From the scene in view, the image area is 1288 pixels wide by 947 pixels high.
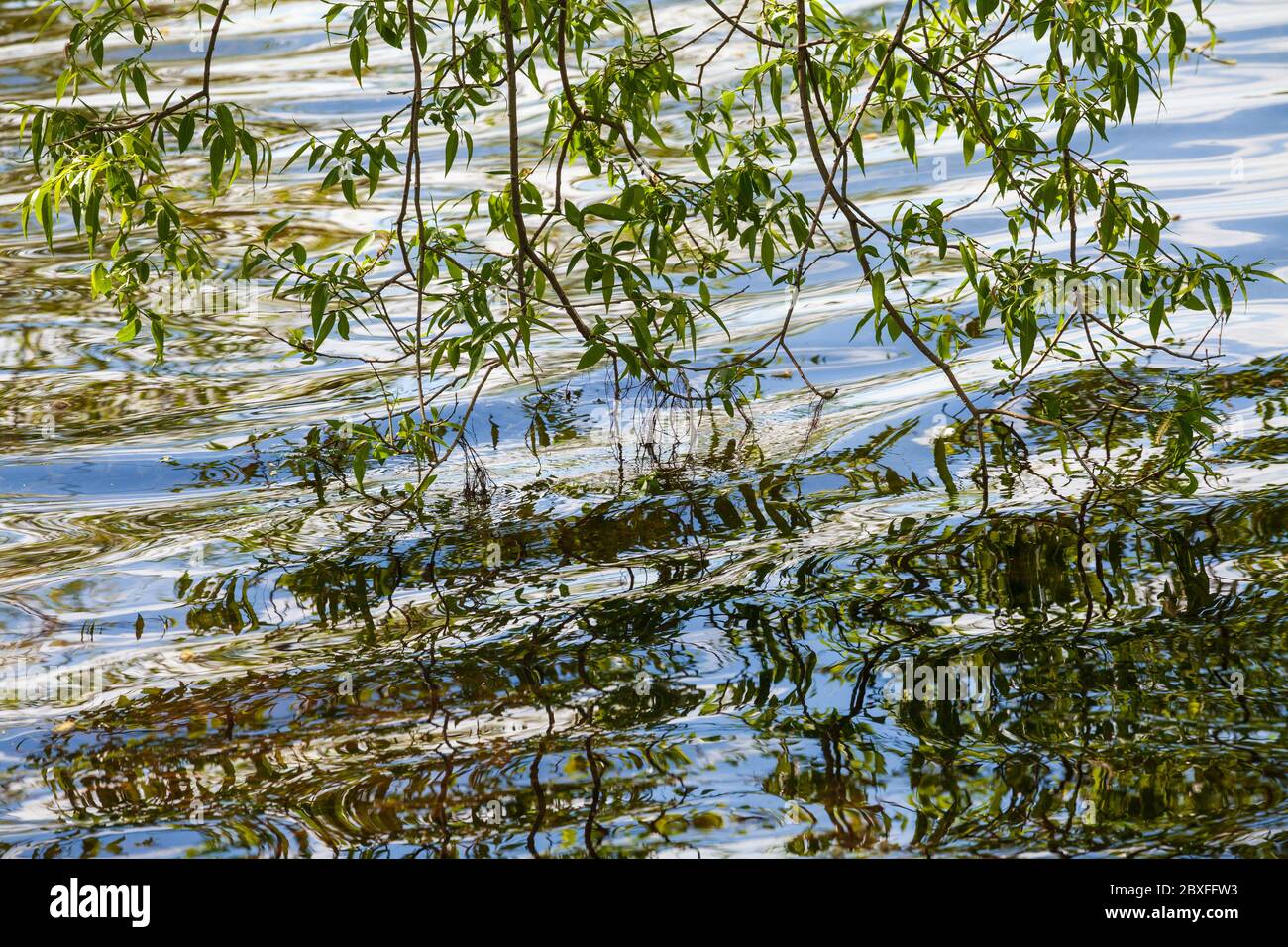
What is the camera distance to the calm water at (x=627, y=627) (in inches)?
103

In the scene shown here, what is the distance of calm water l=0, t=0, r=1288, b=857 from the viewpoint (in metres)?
2.62

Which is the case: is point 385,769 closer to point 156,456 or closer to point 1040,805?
point 1040,805

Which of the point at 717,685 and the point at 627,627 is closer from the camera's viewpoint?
the point at 717,685

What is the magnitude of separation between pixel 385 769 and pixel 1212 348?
3256 millimetres

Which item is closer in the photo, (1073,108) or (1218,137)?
(1073,108)

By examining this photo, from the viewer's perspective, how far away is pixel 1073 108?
3.12 metres

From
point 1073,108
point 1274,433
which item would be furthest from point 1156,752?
point 1274,433

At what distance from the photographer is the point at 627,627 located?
10.9 feet

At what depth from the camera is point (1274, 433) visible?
13.2 ft
